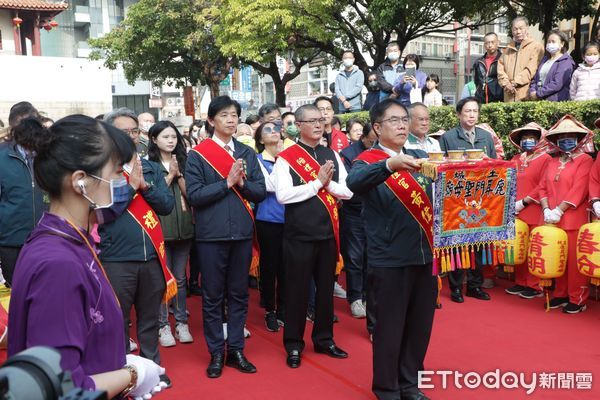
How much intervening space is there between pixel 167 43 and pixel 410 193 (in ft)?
74.5

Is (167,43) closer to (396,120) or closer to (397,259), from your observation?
(396,120)

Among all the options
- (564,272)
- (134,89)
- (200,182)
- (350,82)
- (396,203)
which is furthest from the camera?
(134,89)

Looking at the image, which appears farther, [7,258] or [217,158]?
[7,258]

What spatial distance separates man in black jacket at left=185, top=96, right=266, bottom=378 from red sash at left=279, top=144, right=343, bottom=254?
281 millimetres

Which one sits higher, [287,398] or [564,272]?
[564,272]

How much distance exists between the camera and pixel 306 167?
4047 mm

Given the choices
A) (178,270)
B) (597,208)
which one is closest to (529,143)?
(597,208)

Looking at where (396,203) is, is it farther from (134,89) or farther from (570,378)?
(134,89)

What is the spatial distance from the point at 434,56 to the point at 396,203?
109ft

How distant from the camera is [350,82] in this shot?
32.0 ft

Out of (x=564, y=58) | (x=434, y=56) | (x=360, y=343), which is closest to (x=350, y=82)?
(x=564, y=58)

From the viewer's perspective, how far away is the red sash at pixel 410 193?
3.22 metres

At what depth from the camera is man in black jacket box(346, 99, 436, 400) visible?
3223 mm

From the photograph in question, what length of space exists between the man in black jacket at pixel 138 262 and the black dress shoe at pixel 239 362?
0.46 meters
